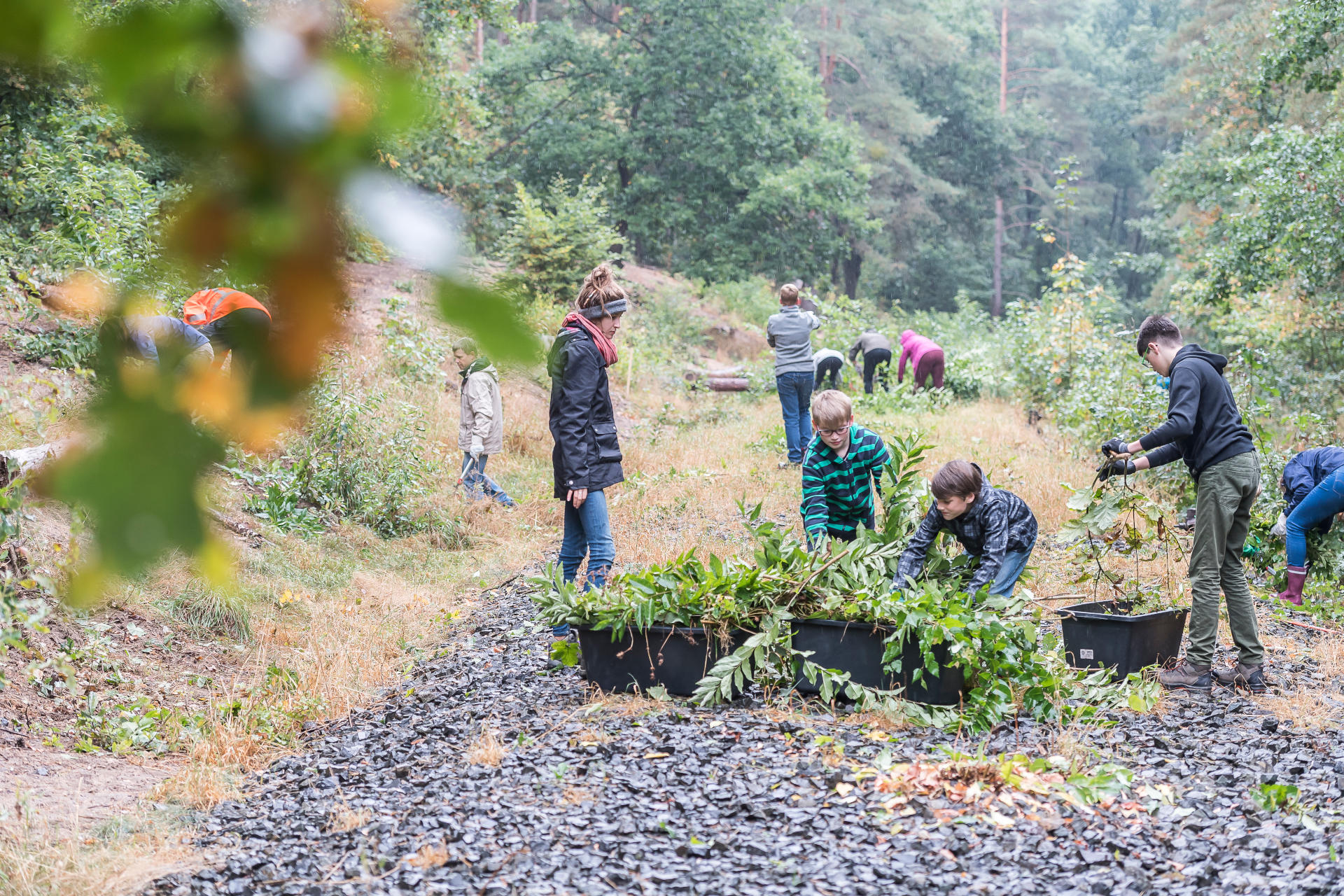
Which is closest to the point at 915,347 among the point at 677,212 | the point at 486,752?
the point at 486,752

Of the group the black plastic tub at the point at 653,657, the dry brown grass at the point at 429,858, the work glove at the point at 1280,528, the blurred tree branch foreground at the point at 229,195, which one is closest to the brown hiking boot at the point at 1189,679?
the black plastic tub at the point at 653,657

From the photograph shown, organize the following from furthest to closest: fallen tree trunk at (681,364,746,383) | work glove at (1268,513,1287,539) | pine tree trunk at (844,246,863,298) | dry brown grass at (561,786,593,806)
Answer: pine tree trunk at (844,246,863,298) → fallen tree trunk at (681,364,746,383) → work glove at (1268,513,1287,539) → dry brown grass at (561,786,593,806)

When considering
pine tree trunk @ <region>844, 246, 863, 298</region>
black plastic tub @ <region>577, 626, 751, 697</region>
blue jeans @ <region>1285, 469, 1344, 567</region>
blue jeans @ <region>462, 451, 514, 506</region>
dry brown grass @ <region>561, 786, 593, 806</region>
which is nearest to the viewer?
dry brown grass @ <region>561, 786, 593, 806</region>

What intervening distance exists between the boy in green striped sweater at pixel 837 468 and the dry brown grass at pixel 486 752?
162cm

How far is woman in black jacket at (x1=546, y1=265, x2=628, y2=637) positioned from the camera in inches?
181

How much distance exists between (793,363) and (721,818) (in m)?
6.24

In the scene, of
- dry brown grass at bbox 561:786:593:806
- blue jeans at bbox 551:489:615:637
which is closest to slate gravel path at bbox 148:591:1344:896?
dry brown grass at bbox 561:786:593:806

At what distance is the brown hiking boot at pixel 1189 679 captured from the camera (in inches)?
175

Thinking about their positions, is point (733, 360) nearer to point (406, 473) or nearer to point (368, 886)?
point (406, 473)

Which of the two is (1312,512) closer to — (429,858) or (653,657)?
(653,657)

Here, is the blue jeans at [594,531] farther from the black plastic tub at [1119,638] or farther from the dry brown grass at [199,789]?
the black plastic tub at [1119,638]

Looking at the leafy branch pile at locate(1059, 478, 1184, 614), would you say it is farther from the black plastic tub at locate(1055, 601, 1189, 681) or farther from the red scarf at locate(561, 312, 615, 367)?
the red scarf at locate(561, 312, 615, 367)

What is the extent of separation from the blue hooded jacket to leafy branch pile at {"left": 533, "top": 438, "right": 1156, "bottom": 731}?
2689 mm

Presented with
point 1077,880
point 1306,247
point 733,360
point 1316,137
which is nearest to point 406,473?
point 1077,880
